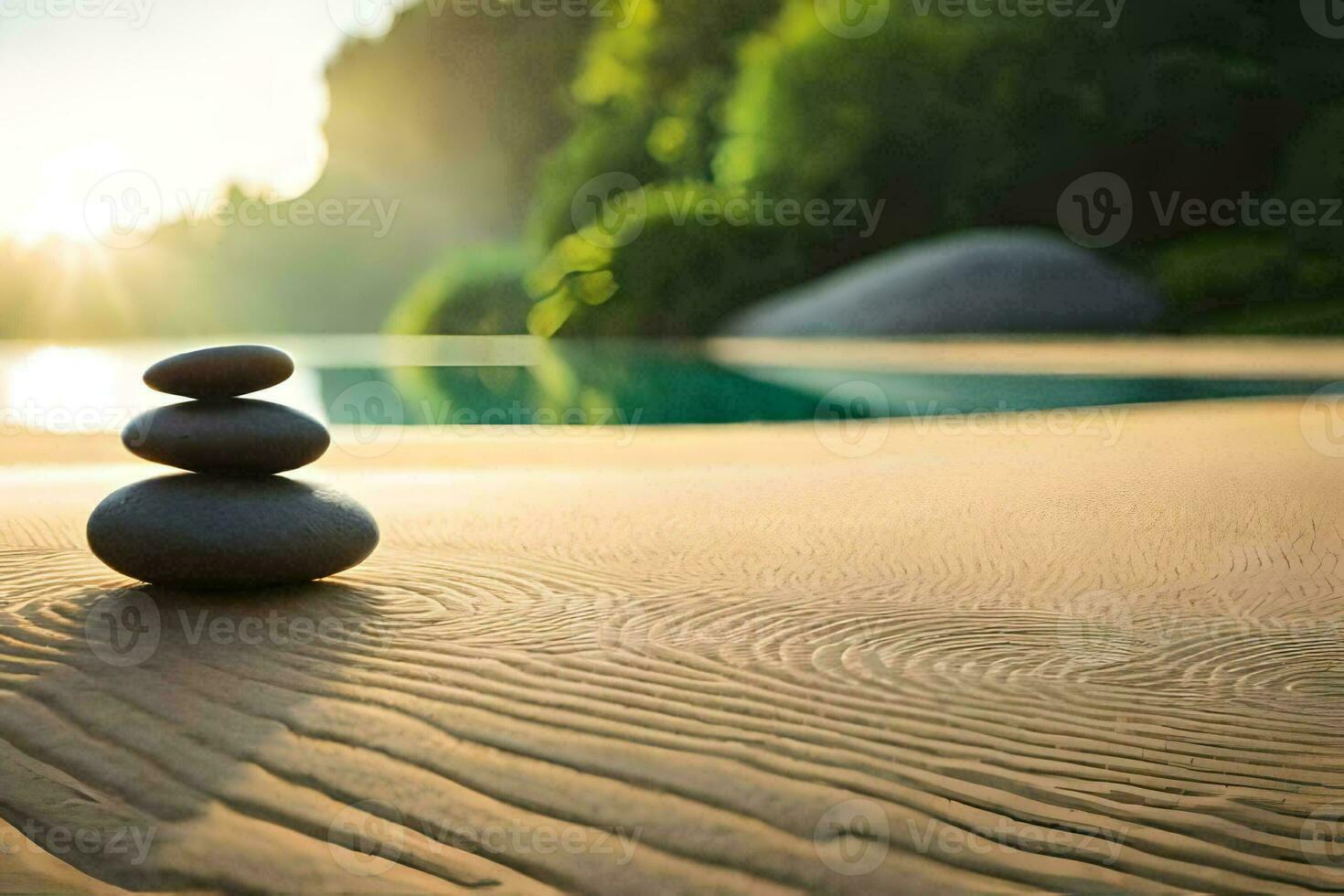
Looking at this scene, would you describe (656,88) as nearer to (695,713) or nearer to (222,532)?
(222,532)

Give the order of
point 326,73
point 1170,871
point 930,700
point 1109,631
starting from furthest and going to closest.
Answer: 1. point 326,73
2. point 1109,631
3. point 930,700
4. point 1170,871

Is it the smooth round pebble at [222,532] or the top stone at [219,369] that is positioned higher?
the top stone at [219,369]

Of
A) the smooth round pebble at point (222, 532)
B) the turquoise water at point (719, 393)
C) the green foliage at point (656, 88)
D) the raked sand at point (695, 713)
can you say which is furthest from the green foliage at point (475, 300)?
the smooth round pebble at point (222, 532)

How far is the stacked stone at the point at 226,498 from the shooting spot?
13.8 ft

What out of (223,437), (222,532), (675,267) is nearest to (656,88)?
(675,267)

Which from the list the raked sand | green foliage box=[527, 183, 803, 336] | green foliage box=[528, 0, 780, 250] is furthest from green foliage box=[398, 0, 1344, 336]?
the raked sand

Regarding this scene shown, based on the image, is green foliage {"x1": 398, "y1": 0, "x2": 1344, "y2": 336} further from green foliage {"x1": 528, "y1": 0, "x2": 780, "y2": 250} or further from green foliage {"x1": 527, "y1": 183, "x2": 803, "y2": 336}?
green foliage {"x1": 528, "y1": 0, "x2": 780, "y2": 250}

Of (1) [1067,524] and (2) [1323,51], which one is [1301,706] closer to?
(1) [1067,524]

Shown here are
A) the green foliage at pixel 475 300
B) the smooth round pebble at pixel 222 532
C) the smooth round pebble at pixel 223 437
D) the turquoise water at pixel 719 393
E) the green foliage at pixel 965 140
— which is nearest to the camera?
the smooth round pebble at pixel 222 532

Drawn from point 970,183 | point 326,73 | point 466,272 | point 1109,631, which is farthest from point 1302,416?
point 326,73

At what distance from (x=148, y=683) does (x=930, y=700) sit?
7.07 feet

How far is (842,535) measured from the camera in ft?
20.2

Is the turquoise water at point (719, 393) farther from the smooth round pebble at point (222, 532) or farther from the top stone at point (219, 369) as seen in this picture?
the smooth round pebble at point (222, 532)

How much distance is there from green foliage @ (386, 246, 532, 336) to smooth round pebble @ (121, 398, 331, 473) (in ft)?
123
